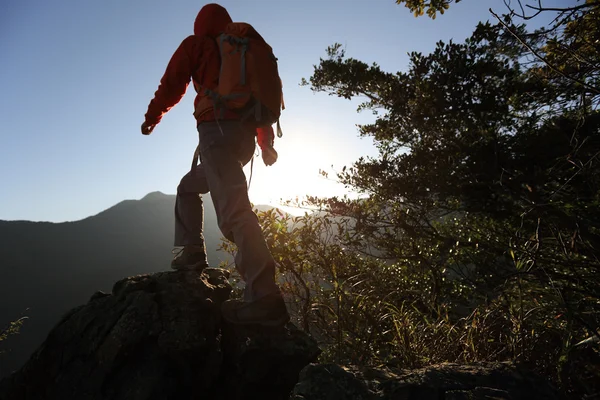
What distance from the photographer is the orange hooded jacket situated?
261 cm

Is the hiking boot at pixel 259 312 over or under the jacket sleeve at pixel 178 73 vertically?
under

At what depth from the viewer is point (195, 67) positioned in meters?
2.66

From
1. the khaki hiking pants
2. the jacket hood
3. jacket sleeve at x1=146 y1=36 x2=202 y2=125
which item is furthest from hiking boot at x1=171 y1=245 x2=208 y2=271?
the jacket hood

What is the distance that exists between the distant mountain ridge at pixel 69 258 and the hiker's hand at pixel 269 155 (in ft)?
249

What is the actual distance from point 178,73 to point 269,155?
1056 mm

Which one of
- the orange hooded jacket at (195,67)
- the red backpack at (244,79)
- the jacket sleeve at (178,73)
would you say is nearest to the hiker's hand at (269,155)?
the red backpack at (244,79)

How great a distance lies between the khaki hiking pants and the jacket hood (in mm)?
863

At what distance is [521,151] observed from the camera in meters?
5.75

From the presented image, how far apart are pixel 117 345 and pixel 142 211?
166 meters

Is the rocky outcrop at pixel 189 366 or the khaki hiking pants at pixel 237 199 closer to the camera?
the rocky outcrop at pixel 189 366

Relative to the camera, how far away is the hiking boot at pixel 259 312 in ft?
7.47

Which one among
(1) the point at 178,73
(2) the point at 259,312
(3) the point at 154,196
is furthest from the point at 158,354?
(3) the point at 154,196

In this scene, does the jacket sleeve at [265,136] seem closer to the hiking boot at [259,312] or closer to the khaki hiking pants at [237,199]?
the khaki hiking pants at [237,199]

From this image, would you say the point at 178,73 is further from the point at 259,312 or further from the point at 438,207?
the point at 438,207
